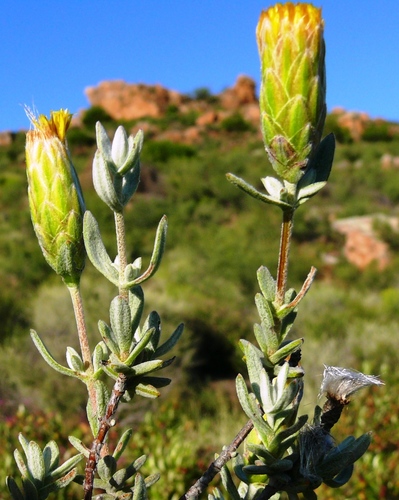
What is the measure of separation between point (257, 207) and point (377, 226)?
3.84m

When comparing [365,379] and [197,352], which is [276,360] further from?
[197,352]

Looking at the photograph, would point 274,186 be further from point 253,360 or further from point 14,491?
point 14,491

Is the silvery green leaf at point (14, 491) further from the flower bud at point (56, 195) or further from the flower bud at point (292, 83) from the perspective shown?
the flower bud at point (292, 83)

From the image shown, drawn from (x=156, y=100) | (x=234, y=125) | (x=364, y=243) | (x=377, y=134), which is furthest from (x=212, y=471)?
(x=156, y=100)

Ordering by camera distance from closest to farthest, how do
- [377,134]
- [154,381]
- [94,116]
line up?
[154,381], [377,134], [94,116]

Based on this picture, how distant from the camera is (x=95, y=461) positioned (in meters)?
0.73

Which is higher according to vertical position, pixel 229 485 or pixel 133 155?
pixel 133 155

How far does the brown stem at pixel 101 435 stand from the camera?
2.34ft

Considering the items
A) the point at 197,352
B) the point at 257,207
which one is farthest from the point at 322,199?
the point at 197,352

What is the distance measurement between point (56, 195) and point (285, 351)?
42 cm

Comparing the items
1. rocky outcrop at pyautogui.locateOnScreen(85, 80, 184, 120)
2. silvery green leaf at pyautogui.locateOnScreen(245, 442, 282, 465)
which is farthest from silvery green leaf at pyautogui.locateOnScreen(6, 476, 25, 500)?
rocky outcrop at pyautogui.locateOnScreen(85, 80, 184, 120)

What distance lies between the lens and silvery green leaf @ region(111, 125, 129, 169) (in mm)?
816

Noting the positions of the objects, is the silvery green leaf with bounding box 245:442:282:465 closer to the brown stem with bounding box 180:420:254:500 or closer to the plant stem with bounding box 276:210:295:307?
the brown stem with bounding box 180:420:254:500

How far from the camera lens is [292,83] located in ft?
2.43
